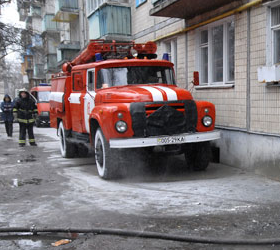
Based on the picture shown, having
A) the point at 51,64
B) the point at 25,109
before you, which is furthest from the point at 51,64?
the point at 25,109

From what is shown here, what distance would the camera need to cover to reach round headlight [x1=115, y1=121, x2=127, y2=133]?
6676 millimetres

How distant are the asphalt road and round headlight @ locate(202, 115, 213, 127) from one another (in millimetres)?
1024

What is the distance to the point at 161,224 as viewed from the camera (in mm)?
4625

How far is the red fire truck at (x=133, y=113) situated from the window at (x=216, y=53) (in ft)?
4.99

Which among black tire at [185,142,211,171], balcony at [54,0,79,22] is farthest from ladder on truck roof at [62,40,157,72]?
balcony at [54,0,79,22]

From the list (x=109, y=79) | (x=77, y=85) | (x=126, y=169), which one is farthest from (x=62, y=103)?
(x=126, y=169)

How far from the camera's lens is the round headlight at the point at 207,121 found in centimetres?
722

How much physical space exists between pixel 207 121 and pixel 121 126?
1681 millimetres

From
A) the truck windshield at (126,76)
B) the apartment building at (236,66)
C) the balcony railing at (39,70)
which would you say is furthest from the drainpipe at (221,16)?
the balcony railing at (39,70)

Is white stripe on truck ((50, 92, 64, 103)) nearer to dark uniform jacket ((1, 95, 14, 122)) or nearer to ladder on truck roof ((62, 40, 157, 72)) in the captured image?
ladder on truck roof ((62, 40, 157, 72))

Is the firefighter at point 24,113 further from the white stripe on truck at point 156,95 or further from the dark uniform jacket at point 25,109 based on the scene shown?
the white stripe on truck at point 156,95

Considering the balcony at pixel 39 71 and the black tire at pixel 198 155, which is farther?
the balcony at pixel 39 71

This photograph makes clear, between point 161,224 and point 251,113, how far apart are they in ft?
13.4

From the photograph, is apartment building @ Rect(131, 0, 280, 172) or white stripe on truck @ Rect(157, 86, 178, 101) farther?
apartment building @ Rect(131, 0, 280, 172)
